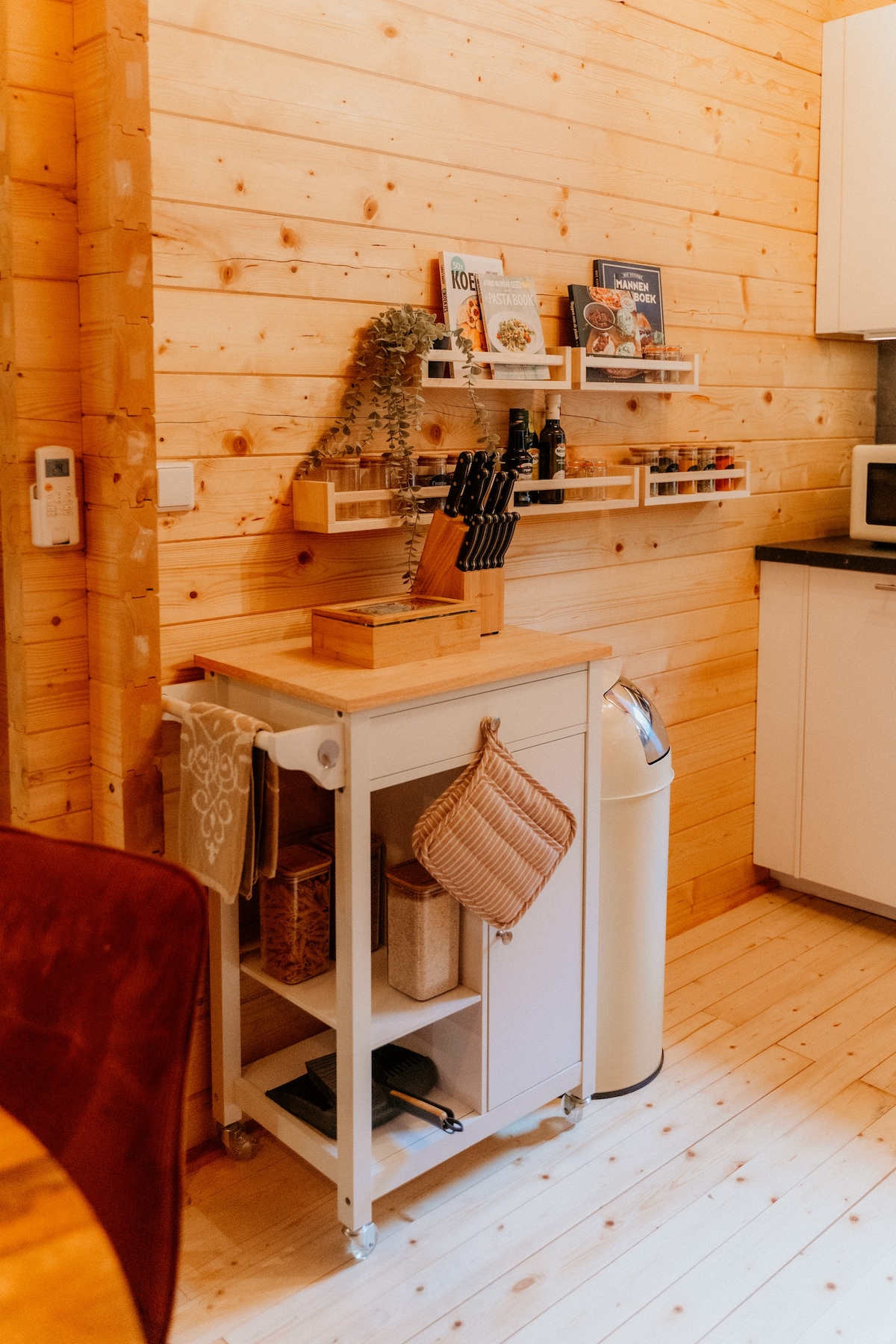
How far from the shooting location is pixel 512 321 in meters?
2.36

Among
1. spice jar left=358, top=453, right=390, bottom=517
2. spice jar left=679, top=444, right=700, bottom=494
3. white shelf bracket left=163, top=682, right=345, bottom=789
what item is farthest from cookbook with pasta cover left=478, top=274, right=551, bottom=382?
white shelf bracket left=163, top=682, right=345, bottom=789

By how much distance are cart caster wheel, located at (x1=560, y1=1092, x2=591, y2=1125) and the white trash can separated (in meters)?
0.10

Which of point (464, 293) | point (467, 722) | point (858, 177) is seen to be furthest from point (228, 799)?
point (858, 177)

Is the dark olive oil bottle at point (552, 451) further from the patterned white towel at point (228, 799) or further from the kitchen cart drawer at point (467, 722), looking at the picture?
the patterned white towel at point (228, 799)

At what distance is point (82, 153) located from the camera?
184cm

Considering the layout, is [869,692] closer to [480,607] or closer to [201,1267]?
[480,607]

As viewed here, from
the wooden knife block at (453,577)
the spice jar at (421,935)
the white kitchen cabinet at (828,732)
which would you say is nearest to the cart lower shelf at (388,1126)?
the spice jar at (421,935)

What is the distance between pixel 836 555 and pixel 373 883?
1572 millimetres

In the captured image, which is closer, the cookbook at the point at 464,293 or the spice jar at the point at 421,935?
the spice jar at the point at 421,935

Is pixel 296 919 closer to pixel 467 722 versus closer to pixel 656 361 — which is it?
pixel 467 722

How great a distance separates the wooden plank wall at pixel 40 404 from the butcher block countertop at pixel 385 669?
247 mm

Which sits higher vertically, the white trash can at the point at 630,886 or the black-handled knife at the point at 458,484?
the black-handled knife at the point at 458,484

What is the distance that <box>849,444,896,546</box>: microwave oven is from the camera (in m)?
3.02

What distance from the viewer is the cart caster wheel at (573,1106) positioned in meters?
2.25
